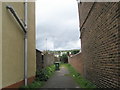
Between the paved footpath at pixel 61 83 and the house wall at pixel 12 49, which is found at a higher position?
the house wall at pixel 12 49

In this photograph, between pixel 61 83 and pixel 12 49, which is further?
pixel 61 83

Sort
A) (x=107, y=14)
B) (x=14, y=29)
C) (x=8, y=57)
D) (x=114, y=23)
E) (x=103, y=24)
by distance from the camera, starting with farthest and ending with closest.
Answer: (x=14, y=29) → (x=8, y=57) → (x=103, y=24) → (x=107, y=14) → (x=114, y=23)

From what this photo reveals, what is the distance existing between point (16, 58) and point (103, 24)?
3.70 meters

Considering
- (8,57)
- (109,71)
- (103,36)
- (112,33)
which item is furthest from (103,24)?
(8,57)

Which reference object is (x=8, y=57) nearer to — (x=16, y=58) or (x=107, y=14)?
(x=16, y=58)

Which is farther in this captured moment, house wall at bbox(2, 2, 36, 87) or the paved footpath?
the paved footpath

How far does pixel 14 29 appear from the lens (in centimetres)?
738

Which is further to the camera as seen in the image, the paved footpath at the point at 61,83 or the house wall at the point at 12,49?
the paved footpath at the point at 61,83

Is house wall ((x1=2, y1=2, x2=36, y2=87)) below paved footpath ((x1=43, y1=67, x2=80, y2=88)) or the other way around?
the other way around

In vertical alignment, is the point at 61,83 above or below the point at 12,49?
below

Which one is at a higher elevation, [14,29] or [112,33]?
[14,29]

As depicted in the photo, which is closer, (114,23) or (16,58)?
(114,23)

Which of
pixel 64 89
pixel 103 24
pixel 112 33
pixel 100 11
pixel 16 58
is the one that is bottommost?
pixel 64 89

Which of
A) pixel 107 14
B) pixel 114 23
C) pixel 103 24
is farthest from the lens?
pixel 103 24
